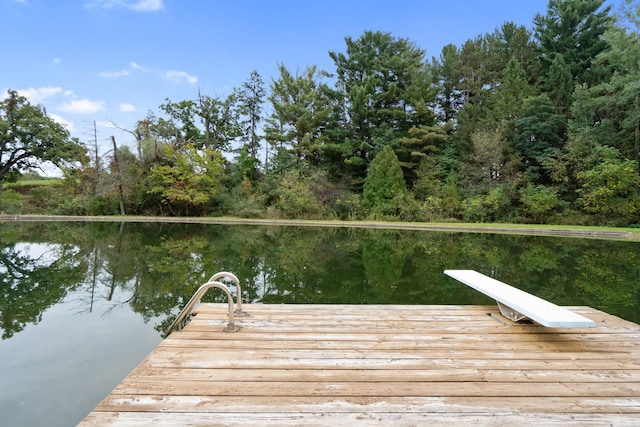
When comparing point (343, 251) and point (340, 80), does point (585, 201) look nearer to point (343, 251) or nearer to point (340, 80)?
point (343, 251)

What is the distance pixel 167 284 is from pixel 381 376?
3.56m

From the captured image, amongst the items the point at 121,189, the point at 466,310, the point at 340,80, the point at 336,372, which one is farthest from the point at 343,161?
the point at 336,372

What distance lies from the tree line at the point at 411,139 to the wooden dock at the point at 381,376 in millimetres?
12253

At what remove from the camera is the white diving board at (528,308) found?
174 centimetres

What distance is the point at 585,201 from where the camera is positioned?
1184 cm

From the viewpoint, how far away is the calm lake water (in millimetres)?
2180

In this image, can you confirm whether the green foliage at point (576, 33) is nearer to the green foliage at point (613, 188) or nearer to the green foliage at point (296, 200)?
the green foliage at point (613, 188)

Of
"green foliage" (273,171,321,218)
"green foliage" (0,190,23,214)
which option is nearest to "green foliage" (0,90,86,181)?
"green foliage" (0,190,23,214)

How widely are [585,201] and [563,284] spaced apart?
32.9 ft

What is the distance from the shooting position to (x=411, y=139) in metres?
15.9

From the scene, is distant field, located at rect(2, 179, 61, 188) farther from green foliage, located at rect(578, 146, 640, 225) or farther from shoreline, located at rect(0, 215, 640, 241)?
green foliage, located at rect(578, 146, 640, 225)

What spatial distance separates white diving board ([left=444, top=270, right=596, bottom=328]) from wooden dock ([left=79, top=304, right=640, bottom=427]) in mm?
181

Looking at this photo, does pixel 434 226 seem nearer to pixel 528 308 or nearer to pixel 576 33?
pixel 528 308

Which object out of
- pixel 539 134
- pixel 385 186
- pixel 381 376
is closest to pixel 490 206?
pixel 539 134
